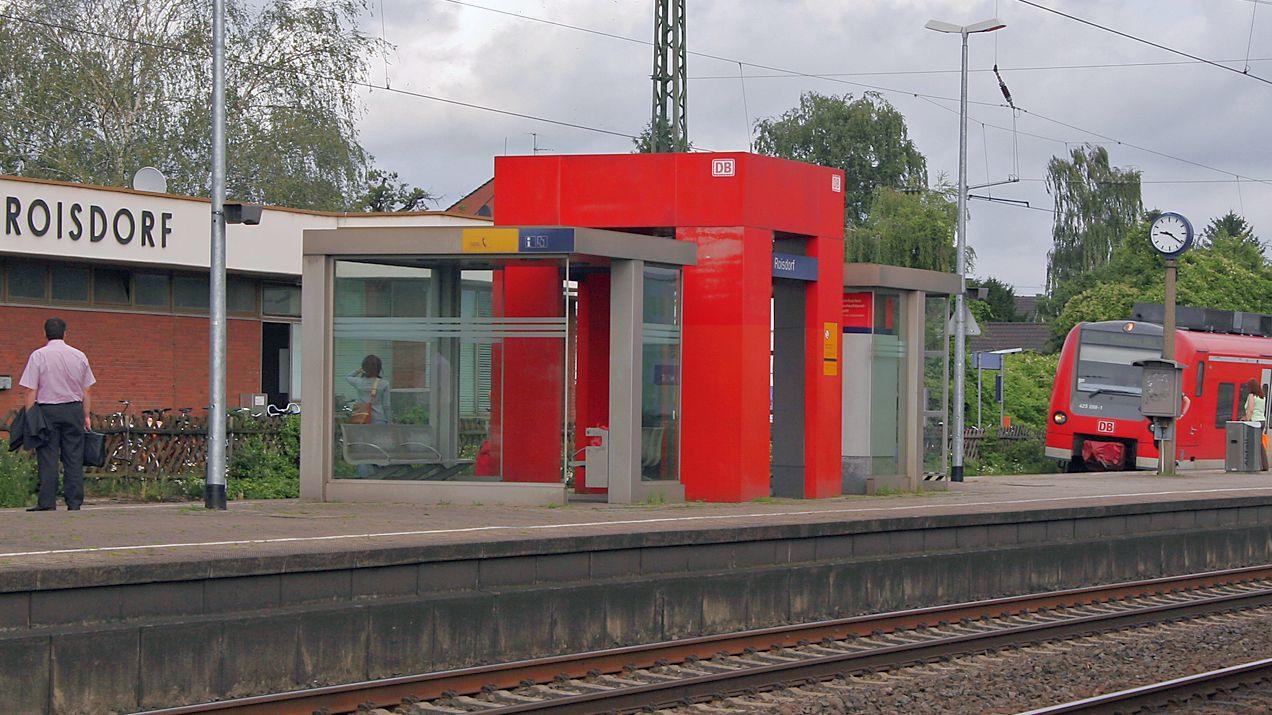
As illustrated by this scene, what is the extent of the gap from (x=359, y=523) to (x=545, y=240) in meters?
3.64

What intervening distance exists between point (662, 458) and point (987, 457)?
776 inches

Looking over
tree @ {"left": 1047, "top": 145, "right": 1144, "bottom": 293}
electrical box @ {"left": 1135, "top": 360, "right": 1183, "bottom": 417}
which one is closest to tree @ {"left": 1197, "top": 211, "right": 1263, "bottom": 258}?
tree @ {"left": 1047, "top": 145, "right": 1144, "bottom": 293}

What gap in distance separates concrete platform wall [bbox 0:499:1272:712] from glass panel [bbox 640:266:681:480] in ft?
10.3

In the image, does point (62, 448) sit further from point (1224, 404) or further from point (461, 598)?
point (1224, 404)

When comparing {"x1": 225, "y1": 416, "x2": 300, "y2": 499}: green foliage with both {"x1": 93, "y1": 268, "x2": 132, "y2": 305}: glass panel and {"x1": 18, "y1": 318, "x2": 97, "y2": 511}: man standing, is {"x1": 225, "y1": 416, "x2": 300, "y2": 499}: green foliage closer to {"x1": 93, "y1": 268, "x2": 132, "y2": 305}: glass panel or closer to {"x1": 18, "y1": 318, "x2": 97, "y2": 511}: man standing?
{"x1": 18, "y1": 318, "x2": 97, "y2": 511}: man standing

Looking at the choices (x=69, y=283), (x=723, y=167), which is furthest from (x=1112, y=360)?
(x=69, y=283)

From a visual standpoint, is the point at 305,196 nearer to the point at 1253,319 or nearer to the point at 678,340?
the point at 1253,319

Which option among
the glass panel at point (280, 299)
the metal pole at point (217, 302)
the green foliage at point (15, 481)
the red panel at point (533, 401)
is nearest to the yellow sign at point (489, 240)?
the red panel at point (533, 401)

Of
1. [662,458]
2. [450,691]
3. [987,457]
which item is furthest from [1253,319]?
[450,691]

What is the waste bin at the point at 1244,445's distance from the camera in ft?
93.5

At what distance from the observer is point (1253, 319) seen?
33969mm

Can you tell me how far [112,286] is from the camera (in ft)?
92.6

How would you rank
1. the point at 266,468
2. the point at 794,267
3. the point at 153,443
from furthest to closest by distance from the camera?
the point at 266,468
the point at 153,443
the point at 794,267

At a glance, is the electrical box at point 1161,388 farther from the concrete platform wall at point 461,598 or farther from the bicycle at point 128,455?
the bicycle at point 128,455
